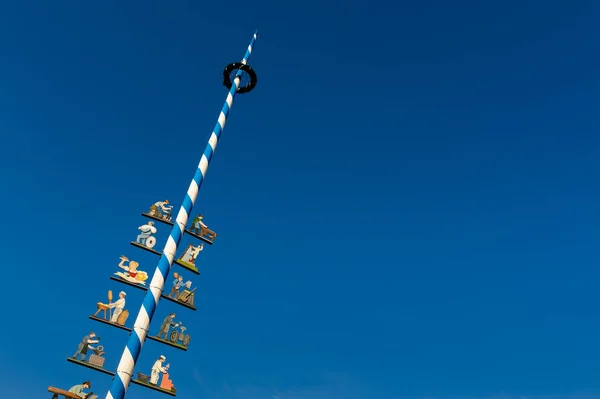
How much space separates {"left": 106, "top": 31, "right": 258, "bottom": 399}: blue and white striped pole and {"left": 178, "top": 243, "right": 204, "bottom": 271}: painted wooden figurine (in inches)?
41.8

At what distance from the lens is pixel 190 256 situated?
2166 centimetres

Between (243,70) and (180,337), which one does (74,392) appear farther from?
(243,70)

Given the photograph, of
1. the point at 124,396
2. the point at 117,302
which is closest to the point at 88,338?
the point at 117,302

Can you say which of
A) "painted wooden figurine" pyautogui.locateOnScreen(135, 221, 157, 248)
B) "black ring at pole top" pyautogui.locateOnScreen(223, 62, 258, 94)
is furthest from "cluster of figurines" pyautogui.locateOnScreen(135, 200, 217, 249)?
"black ring at pole top" pyautogui.locateOnScreen(223, 62, 258, 94)

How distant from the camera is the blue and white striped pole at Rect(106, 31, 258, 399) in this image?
55.9ft

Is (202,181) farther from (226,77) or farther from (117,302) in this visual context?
(226,77)

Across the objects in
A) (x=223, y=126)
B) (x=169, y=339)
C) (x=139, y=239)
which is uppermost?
(x=223, y=126)

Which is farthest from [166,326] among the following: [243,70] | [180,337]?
[243,70]

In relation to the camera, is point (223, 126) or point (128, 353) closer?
point (128, 353)

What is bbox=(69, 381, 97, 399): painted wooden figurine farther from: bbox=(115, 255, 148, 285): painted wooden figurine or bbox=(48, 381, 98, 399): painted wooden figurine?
bbox=(115, 255, 148, 285): painted wooden figurine

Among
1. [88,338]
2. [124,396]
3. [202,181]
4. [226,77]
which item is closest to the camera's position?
Result: [124,396]

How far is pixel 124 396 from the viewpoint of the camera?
55.9 feet

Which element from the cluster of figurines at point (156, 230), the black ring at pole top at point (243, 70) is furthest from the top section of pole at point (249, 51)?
the cluster of figurines at point (156, 230)

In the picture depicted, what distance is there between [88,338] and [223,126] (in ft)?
Answer: 40.4
